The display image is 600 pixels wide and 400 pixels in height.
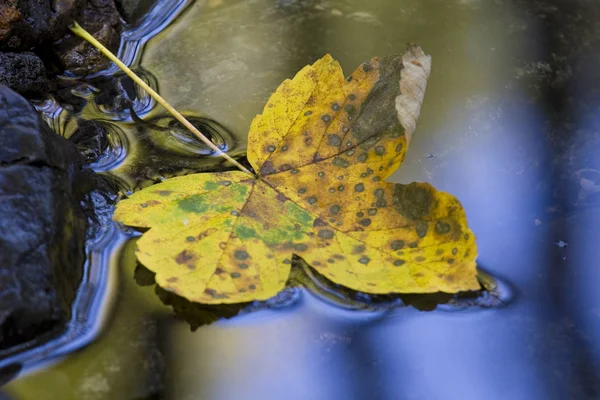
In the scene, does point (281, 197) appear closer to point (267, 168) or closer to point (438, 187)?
point (267, 168)

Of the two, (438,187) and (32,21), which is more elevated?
(32,21)

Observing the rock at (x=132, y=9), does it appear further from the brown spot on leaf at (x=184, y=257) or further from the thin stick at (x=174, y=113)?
the brown spot on leaf at (x=184, y=257)

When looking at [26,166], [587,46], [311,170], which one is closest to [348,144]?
[311,170]

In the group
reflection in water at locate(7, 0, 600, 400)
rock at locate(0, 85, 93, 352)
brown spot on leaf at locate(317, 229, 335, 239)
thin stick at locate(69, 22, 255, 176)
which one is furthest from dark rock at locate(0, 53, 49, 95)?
brown spot on leaf at locate(317, 229, 335, 239)

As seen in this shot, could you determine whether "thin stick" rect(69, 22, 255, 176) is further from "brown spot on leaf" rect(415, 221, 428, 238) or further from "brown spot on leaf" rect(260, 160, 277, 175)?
"brown spot on leaf" rect(415, 221, 428, 238)

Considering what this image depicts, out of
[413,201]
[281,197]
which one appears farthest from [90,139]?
[413,201]

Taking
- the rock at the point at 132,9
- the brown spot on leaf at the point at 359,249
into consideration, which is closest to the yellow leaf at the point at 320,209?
the brown spot on leaf at the point at 359,249

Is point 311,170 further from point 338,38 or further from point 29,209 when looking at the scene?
point 338,38
